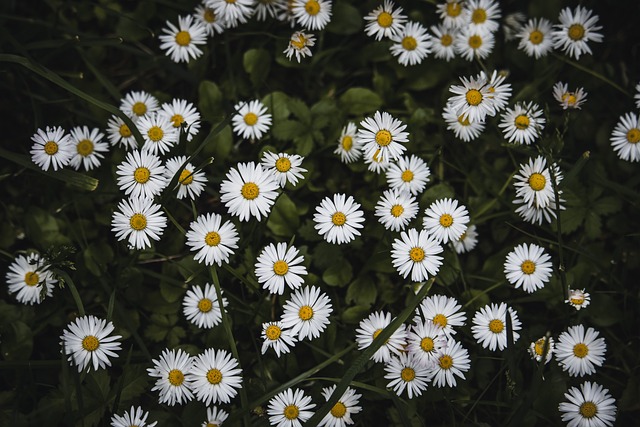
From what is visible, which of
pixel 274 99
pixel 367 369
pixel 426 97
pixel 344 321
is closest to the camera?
pixel 367 369

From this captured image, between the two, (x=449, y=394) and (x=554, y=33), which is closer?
(x=449, y=394)

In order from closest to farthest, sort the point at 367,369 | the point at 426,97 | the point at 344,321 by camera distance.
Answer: the point at 367,369, the point at 344,321, the point at 426,97

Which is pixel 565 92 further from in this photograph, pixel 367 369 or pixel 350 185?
pixel 367 369

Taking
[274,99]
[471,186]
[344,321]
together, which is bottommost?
[344,321]

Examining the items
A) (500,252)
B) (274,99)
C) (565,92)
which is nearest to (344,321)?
(500,252)

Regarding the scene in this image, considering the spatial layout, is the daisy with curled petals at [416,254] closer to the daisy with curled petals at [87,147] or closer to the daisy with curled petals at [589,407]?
the daisy with curled petals at [589,407]

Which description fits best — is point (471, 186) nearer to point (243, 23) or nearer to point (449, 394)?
point (449, 394)

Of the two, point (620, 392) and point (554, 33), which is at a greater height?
point (554, 33)

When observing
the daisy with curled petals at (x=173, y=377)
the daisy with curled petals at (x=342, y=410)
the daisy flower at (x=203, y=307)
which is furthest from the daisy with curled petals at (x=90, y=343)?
the daisy with curled petals at (x=342, y=410)

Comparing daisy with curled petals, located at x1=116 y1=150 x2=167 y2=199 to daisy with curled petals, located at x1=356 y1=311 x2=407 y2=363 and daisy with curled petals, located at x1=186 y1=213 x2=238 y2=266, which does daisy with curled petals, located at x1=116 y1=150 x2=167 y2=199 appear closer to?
daisy with curled petals, located at x1=186 y1=213 x2=238 y2=266
